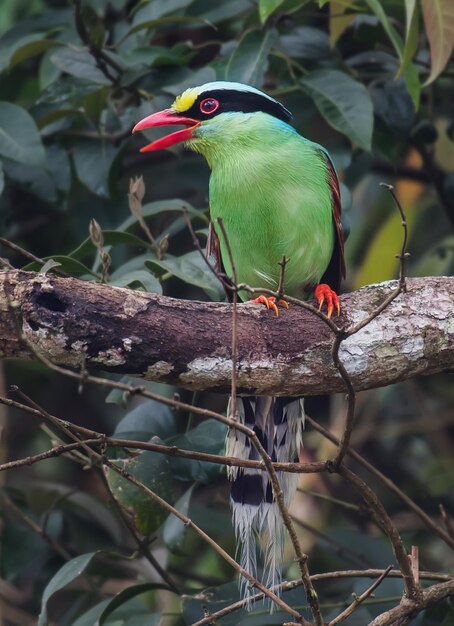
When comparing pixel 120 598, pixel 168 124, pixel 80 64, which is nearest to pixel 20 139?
pixel 80 64

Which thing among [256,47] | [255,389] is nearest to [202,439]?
[255,389]

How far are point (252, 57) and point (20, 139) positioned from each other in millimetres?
955

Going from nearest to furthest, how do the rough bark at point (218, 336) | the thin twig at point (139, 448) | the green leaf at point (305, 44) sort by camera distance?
the thin twig at point (139, 448) < the rough bark at point (218, 336) < the green leaf at point (305, 44)

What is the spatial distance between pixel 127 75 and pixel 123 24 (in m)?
0.82

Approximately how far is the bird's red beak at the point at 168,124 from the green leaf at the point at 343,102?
0.49 m

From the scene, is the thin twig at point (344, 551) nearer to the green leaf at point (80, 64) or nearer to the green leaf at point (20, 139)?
the green leaf at point (20, 139)

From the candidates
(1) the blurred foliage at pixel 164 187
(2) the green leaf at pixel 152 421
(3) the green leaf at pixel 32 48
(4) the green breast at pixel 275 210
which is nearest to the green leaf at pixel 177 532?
(1) the blurred foliage at pixel 164 187

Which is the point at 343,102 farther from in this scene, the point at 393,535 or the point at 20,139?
the point at 393,535

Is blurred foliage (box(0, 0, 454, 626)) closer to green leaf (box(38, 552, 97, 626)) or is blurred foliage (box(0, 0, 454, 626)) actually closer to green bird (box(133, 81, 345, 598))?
green leaf (box(38, 552, 97, 626))

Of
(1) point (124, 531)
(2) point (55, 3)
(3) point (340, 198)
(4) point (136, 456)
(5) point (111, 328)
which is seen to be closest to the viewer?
(5) point (111, 328)

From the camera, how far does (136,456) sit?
322 centimetres

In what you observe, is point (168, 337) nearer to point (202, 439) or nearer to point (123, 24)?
point (202, 439)

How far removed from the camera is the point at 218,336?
280 centimetres

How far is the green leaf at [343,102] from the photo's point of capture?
3.70 metres
